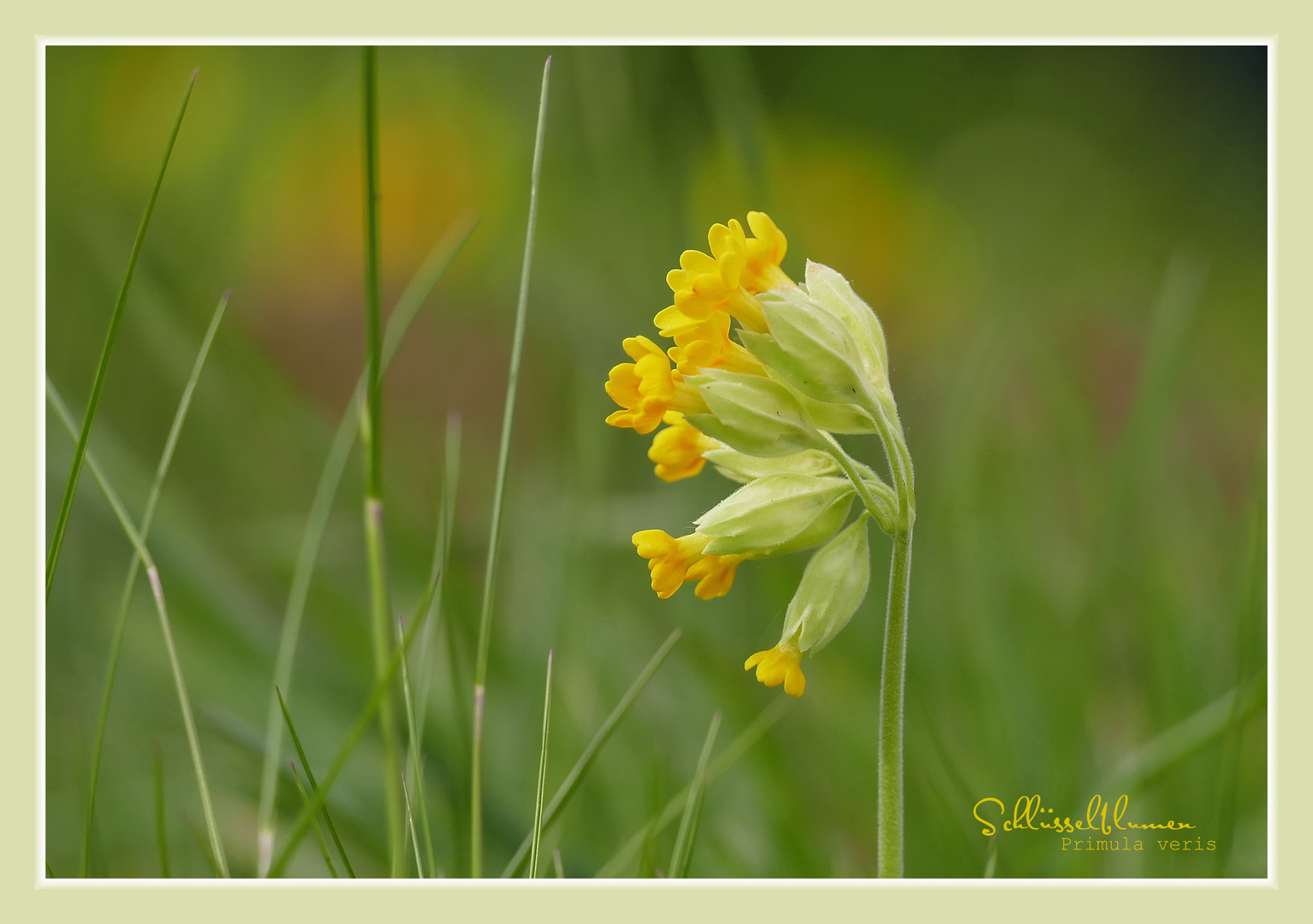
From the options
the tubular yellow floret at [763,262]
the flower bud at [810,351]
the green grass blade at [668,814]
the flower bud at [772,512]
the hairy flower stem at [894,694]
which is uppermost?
the tubular yellow floret at [763,262]

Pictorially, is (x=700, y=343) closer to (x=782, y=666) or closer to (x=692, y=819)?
(x=782, y=666)

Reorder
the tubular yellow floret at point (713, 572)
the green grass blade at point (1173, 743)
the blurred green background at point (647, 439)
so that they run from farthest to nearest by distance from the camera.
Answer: the blurred green background at point (647, 439) < the green grass blade at point (1173, 743) < the tubular yellow floret at point (713, 572)

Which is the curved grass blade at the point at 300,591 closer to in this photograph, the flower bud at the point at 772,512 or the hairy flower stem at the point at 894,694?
the flower bud at the point at 772,512

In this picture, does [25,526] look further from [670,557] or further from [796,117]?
[796,117]

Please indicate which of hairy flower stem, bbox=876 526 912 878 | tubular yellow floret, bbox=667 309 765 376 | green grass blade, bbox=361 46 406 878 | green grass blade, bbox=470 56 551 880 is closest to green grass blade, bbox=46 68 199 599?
green grass blade, bbox=361 46 406 878

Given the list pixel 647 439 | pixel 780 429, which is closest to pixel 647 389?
pixel 780 429

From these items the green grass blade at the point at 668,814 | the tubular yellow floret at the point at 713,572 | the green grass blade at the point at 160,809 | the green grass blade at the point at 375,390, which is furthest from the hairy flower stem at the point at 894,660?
the green grass blade at the point at 160,809

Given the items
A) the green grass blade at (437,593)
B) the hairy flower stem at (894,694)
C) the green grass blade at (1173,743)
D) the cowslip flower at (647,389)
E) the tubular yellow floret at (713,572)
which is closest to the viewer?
the hairy flower stem at (894,694)
